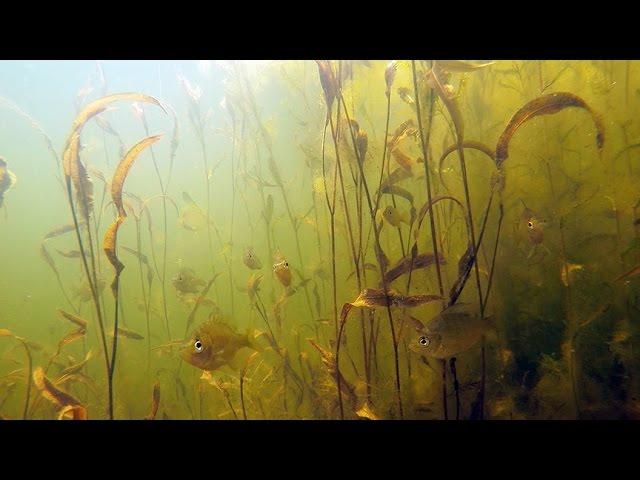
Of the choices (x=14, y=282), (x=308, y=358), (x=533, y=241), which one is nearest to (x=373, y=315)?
(x=308, y=358)

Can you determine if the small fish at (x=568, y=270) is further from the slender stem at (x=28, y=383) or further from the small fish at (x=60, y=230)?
the slender stem at (x=28, y=383)

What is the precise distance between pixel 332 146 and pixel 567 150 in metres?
1.57

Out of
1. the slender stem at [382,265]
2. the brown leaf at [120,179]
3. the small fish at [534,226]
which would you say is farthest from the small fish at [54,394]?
the small fish at [534,226]

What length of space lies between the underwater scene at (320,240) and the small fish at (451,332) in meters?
0.01

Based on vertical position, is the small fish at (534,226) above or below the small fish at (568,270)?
above

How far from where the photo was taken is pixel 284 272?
2604 millimetres

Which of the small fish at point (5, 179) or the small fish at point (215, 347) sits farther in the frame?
the small fish at point (5, 179)

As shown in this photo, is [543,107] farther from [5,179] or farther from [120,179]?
[5,179]

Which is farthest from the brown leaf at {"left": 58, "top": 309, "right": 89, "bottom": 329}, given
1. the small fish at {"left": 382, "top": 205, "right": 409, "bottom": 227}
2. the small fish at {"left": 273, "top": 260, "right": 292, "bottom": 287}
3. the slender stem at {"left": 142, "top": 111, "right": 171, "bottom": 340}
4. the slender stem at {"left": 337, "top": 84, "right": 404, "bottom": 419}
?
the small fish at {"left": 382, "top": 205, "right": 409, "bottom": 227}

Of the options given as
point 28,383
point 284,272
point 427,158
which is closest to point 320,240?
point 284,272

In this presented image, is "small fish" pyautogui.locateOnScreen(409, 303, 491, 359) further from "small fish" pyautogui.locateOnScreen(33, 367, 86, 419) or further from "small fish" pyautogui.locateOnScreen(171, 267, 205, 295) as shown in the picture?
"small fish" pyautogui.locateOnScreen(33, 367, 86, 419)

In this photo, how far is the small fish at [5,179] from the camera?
8.93 ft
